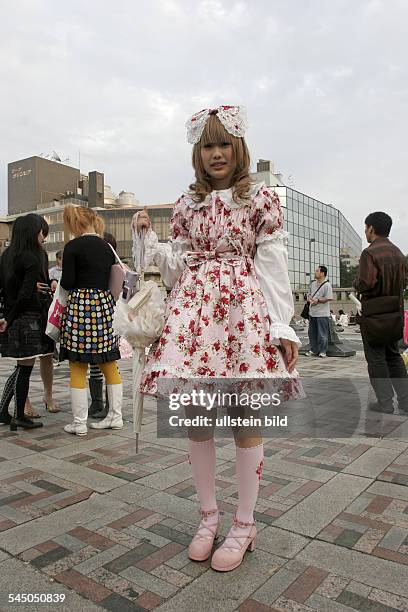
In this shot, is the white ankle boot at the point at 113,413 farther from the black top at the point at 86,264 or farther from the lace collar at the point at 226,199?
the lace collar at the point at 226,199

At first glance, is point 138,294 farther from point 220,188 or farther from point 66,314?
point 66,314

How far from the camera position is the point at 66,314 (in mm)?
3873

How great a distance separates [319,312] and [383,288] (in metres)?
4.58

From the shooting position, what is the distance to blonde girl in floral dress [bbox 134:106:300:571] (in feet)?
6.42

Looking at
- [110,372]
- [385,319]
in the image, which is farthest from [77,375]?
[385,319]

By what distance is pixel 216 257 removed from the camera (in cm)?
209

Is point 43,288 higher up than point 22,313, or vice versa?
point 43,288

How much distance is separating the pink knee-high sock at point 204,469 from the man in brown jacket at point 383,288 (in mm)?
2861

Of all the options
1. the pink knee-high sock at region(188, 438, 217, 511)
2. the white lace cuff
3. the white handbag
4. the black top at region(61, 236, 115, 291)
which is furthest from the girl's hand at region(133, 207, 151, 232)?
the white handbag

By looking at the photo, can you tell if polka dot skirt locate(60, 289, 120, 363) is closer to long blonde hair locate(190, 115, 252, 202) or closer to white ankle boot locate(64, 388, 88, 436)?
white ankle boot locate(64, 388, 88, 436)

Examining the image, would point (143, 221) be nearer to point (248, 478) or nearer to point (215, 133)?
point (215, 133)

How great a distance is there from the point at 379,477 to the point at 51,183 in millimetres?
93174

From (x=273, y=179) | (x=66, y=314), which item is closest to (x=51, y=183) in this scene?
(x=273, y=179)

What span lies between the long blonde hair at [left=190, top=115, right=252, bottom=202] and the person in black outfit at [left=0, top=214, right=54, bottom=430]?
2.29 metres
